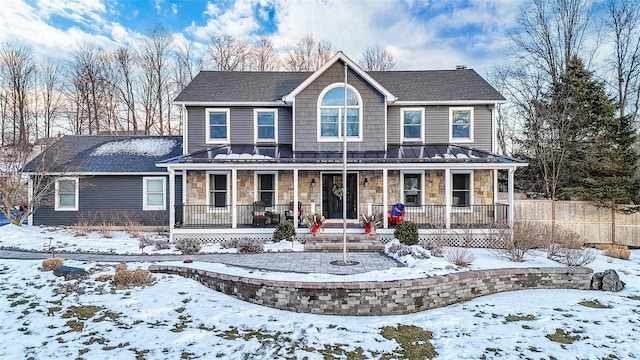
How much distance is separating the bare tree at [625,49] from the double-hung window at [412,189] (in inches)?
499

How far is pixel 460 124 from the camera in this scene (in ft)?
49.8

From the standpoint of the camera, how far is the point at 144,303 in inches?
267

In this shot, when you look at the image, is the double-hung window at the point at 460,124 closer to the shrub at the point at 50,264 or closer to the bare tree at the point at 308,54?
the shrub at the point at 50,264

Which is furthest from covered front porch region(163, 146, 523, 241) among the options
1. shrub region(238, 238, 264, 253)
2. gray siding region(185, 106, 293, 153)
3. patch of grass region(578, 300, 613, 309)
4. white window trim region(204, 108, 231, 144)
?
patch of grass region(578, 300, 613, 309)

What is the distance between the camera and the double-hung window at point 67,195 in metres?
16.1

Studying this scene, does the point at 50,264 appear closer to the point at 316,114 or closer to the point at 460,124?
the point at 316,114

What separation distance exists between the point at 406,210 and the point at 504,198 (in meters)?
10.5

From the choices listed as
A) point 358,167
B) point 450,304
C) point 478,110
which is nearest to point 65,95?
point 358,167

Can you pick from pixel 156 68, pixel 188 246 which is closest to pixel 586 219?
pixel 188 246

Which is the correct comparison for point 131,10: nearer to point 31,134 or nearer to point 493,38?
point 31,134

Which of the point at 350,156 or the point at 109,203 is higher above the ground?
the point at 350,156

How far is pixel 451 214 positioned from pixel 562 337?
316 inches

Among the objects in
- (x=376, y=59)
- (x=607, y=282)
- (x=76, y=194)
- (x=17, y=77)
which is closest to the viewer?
(x=607, y=282)

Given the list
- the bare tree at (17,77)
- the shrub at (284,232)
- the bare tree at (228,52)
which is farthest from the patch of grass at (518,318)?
the bare tree at (17,77)
